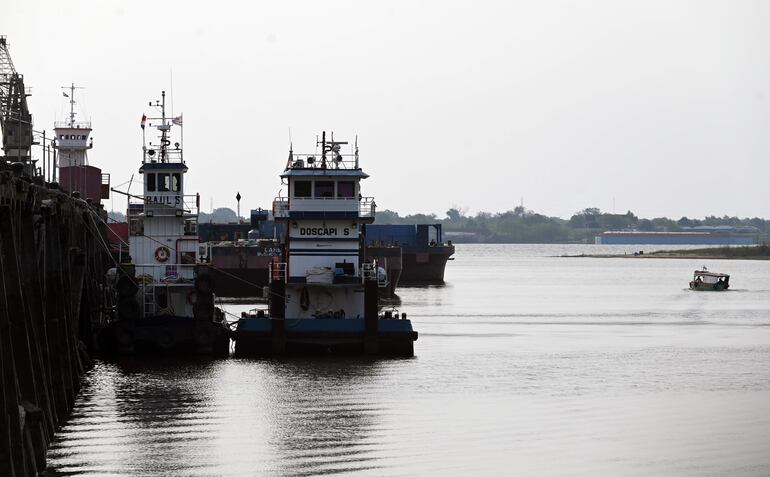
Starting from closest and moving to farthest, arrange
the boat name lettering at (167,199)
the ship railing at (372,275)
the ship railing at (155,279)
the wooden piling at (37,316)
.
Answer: the wooden piling at (37,316) < the ship railing at (372,275) < the ship railing at (155,279) < the boat name lettering at (167,199)

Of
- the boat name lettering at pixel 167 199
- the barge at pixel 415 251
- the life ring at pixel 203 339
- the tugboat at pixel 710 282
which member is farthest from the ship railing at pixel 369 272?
the barge at pixel 415 251

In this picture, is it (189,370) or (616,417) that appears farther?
(189,370)

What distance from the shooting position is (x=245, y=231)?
452 ft

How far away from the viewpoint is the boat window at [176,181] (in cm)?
5984

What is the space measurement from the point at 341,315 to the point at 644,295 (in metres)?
79.5

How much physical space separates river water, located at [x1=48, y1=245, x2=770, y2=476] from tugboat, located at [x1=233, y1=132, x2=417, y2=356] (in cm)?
116

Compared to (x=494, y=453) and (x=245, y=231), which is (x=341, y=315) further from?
(x=245, y=231)

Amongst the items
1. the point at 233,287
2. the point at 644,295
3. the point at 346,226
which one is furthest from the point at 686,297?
the point at 346,226

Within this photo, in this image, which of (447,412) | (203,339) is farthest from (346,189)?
(447,412)

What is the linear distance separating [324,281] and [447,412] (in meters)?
13.9

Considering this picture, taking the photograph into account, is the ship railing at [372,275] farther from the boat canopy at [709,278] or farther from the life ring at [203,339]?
the boat canopy at [709,278]

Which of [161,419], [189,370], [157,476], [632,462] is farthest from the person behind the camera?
[189,370]

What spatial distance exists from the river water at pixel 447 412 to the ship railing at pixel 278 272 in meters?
3.72

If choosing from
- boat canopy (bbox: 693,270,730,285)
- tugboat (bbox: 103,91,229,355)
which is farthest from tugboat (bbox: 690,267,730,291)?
tugboat (bbox: 103,91,229,355)
